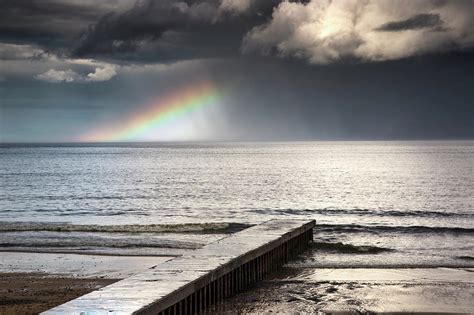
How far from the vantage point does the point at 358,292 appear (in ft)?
59.2

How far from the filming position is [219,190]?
2586 inches

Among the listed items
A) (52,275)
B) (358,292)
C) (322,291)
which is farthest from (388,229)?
(52,275)

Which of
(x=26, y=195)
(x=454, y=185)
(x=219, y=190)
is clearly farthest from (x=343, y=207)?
(x=26, y=195)

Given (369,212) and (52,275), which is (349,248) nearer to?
(52,275)

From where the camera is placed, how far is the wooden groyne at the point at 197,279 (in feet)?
39.8

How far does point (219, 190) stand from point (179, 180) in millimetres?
17061

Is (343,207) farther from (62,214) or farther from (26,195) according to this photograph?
(26,195)

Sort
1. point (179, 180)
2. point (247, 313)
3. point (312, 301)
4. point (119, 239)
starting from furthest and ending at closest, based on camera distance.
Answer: point (179, 180)
point (119, 239)
point (312, 301)
point (247, 313)

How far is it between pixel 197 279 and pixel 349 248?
1389cm

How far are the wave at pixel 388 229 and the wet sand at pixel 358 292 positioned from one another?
13083 mm

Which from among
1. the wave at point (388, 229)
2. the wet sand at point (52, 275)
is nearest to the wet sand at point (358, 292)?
the wet sand at point (52, 275)

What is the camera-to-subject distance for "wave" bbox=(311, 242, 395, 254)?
2673 cm

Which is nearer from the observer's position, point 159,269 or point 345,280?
point 159,269

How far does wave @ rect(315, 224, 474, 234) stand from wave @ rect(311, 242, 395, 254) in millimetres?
6724
